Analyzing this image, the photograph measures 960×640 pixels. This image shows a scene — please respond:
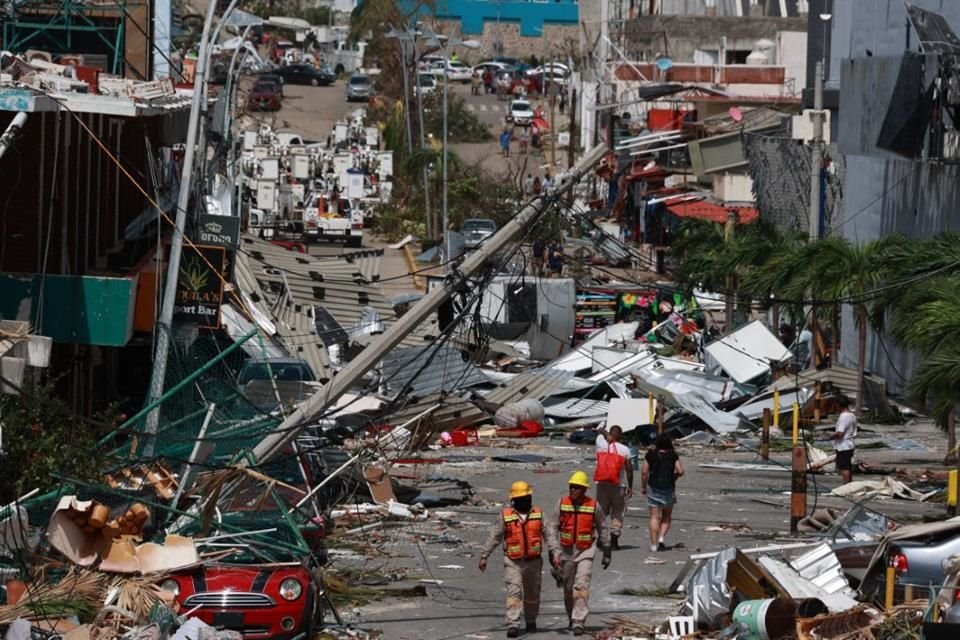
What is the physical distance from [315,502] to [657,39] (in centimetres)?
6327

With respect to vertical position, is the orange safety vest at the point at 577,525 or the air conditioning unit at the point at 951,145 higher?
the air conditioning unit at the point at 951,145

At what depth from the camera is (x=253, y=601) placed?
557 inches

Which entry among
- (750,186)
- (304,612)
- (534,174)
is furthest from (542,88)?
(304,612)

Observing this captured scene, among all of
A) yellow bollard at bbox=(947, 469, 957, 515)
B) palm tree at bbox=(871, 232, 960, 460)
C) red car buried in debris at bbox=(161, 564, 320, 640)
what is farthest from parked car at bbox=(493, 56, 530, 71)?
red car buried in debris at bbox=(161, 564, 320, 640)

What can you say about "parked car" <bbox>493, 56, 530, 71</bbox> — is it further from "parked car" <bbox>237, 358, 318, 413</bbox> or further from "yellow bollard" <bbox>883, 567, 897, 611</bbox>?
"yellow bollard" <bbox>883, 567, 897, 611</bbox>

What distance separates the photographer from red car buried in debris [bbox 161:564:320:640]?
14062mm

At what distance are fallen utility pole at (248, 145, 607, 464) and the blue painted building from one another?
320ft

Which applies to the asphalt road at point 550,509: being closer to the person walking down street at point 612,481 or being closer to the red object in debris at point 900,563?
the person walking down street at point 612,481

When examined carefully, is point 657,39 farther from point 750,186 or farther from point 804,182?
point 804,182

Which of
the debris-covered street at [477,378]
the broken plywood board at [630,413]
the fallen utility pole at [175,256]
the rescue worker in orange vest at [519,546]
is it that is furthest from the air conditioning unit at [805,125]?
the rescue worker in orange vest at [519,546]

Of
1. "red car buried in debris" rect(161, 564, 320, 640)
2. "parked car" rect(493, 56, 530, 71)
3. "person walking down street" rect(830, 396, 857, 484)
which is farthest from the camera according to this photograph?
"parked car" rect(493, 56, 530, 71)

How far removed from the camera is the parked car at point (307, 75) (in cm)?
9706

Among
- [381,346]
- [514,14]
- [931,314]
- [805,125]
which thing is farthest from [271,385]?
A: [514,14]

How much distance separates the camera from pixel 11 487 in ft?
55.7
